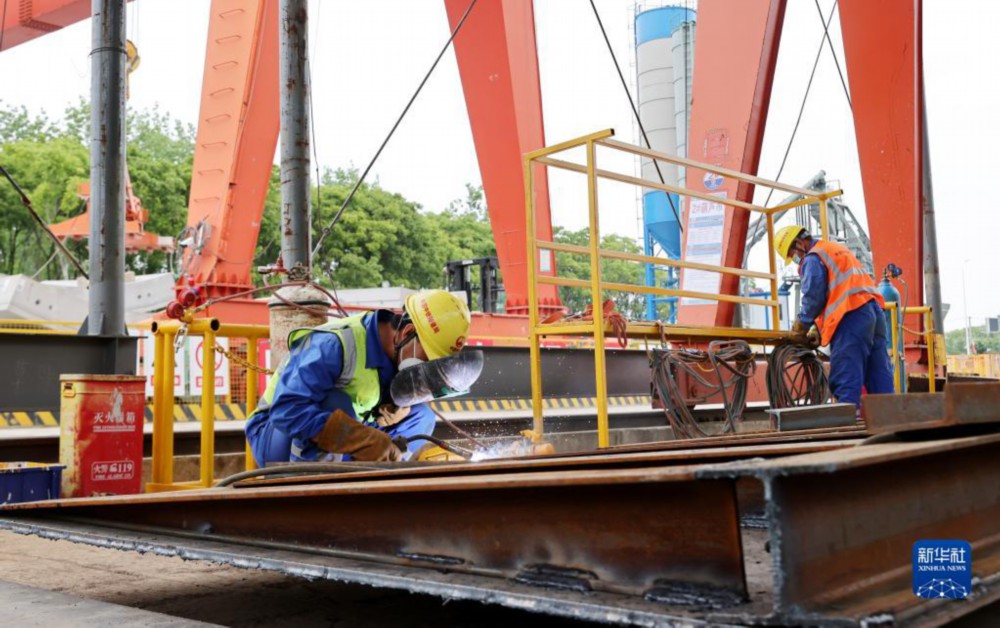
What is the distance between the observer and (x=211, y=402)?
507 centimetres

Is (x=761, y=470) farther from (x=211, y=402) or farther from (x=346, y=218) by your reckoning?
(x=346, y=218)

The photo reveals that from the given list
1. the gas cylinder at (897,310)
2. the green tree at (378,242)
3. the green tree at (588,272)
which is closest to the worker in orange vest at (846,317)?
the gas cylinder at (897,310)

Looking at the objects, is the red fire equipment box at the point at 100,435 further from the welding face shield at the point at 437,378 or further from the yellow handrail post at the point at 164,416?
the welding face shield at the point at 437,378

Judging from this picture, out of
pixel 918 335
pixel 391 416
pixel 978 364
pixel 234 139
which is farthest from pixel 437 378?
pixel 978 364

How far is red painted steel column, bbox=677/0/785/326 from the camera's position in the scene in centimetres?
812

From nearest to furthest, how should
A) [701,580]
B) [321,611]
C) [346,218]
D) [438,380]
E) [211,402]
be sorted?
[701,580], [321,611], [438,380], [211,402], [346,218]

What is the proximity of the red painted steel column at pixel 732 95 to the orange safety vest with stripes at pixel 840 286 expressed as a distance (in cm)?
175

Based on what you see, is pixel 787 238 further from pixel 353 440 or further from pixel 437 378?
pixel 353 440

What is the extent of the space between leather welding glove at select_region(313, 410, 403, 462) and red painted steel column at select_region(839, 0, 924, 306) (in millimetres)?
7502

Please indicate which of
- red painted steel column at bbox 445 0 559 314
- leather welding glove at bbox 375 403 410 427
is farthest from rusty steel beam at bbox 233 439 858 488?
red painted steel column at bbox 445 0 559 314

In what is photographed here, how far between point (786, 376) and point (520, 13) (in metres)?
7.69

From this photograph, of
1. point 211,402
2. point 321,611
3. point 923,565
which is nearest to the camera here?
point 923,565

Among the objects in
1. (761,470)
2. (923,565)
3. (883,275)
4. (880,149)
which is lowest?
(923,565)

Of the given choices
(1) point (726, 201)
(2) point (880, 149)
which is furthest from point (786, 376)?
(2) point (880, 149)
